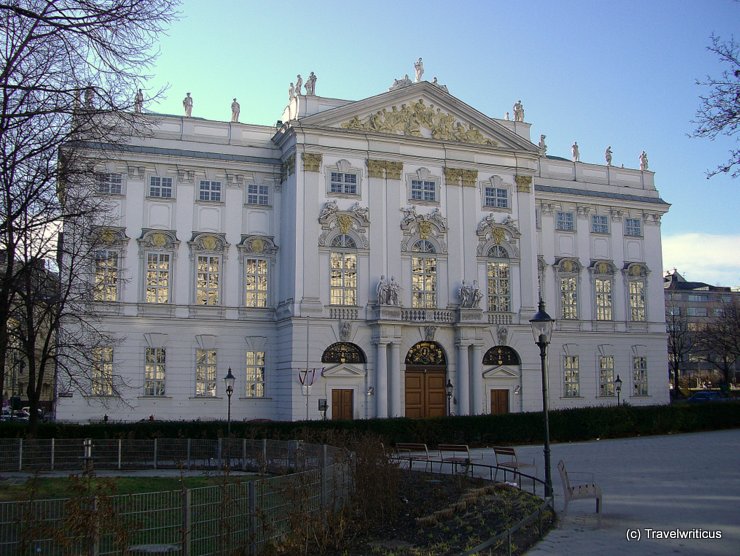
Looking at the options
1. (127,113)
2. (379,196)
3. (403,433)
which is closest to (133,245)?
(379,196)

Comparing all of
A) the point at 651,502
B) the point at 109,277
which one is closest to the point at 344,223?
the point at 109,277

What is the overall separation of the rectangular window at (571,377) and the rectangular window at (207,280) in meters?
23.1

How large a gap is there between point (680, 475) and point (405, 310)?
23.2 m

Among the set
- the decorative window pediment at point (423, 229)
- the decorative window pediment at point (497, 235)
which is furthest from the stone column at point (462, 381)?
the decorative window pediment at point (497, 235)

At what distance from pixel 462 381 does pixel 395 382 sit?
4.29 meters

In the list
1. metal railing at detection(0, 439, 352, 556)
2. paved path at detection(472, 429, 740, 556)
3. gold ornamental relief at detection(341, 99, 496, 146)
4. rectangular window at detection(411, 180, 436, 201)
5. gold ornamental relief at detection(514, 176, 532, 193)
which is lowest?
paved path at detection(472, 429, 740, 556)

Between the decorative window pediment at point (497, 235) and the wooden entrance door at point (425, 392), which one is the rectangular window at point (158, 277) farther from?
the decorative window pediment at point (497, 235)

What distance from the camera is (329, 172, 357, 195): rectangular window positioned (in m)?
46.5

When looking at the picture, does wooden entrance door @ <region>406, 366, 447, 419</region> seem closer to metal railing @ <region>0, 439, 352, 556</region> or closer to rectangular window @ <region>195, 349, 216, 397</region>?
rectangular window @ <region>195, 349, 216, 397</region>

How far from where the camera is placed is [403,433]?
37.0 meters

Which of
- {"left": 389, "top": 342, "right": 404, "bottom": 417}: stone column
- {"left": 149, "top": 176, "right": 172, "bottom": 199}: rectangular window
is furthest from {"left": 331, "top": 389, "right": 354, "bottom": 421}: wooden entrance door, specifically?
{"left": 149, "top": 176, "right": 172, "bottom": 199}: rectangular window

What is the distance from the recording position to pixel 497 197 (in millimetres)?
50438

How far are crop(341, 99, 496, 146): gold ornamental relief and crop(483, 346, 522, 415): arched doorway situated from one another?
13.0 meters

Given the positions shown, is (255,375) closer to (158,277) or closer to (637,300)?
(158,277)
